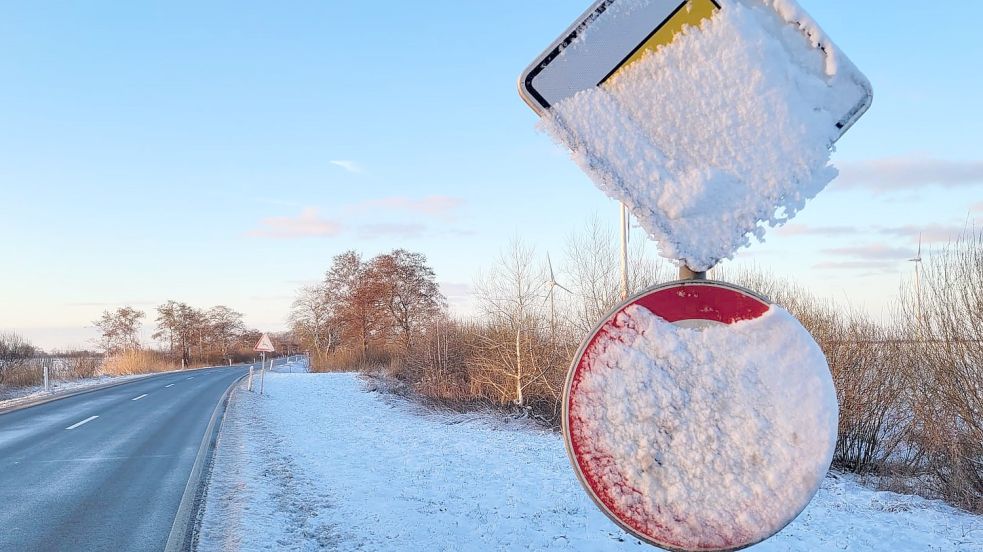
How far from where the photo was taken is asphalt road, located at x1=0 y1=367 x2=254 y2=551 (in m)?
6.71

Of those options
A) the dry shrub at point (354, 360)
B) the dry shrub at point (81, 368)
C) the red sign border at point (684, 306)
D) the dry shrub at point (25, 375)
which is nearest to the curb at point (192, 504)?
the red sign border at point (684, 306)

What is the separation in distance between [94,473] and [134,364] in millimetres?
35902

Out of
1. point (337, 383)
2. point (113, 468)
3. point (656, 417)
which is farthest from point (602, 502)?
point (337, 383)

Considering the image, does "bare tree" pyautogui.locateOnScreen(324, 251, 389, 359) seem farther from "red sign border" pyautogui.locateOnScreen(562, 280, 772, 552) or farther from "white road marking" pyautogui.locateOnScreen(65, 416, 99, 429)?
"red sign border" pyautogui.locateOnScreen(562, 280, 772, 552)

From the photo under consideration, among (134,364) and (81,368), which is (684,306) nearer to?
(81,368)

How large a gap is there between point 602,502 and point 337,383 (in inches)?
1181

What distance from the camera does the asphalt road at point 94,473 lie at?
6711 millimetres

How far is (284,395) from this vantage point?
23797 millimetres

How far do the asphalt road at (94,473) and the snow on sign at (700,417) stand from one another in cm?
669

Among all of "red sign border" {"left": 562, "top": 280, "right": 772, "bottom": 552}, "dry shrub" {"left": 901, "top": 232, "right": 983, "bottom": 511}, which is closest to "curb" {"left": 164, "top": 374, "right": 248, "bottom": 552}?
"red sign border" {"left": 562, "top": 280, "right": 772, "bottom": 552}

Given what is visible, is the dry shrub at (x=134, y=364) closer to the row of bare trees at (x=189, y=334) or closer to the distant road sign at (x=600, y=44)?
the row of bare trees at (x=189, y=334)

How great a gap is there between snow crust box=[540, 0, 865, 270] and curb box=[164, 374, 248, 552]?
6596 mm

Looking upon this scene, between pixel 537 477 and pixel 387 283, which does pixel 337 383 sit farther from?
pixel 537 477

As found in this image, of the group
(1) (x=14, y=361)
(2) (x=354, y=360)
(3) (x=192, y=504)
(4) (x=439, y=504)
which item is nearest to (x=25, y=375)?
(1) (x=14, y=361)
